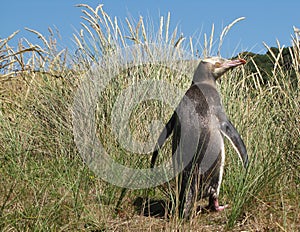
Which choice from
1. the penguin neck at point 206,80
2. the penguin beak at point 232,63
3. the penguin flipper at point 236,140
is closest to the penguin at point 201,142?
the penguin flipper at point 236,140

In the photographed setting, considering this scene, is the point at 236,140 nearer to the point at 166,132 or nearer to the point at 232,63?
the point at 166,132

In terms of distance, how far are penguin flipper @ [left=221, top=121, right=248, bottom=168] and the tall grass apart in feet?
0.27

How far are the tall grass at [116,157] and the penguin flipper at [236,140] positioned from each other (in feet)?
0.27

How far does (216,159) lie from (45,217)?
134cm

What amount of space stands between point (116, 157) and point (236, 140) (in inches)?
36.5

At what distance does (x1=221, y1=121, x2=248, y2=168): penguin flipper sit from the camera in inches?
135

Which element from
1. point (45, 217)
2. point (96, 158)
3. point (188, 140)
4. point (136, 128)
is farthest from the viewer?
point (136, 128)

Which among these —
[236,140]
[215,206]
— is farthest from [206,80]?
[215,206]

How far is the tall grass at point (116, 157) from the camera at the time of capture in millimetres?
3146

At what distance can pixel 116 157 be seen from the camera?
12.5ft

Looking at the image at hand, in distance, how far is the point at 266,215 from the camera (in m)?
3.34

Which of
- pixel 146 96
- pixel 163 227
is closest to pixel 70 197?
Result: pixel 163 227

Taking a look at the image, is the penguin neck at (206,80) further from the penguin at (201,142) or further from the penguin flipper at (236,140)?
the penguin flipper at (236,140)

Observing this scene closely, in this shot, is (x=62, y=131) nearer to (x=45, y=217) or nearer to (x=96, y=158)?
(x=96, y=158)
